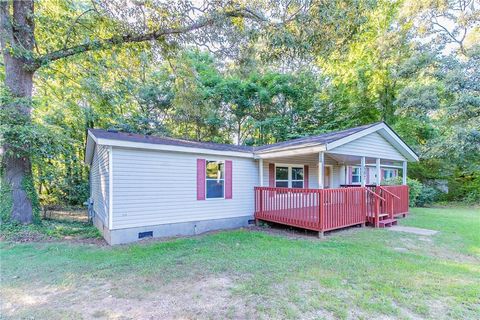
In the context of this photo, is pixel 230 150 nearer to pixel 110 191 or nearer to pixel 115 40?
pixel 110 191

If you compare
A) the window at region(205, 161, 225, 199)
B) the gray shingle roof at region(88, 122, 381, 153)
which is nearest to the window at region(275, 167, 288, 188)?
the gray shingle roof at region(88, 122, 381, 153)

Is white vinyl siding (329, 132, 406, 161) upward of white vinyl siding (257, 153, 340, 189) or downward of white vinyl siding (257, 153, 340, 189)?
upward

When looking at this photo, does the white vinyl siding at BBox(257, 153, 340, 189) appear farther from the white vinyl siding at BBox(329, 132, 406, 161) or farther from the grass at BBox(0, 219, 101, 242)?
the grass at BBox(0, 219, 101, 242)

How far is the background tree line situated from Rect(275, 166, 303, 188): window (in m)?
3.93

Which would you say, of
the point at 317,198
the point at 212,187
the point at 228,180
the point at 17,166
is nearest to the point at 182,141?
the point at 212,187

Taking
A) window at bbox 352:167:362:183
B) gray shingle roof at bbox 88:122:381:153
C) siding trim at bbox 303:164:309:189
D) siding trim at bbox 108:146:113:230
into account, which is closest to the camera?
siding trim at bbox 108:146:113:230

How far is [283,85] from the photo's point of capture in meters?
17.9

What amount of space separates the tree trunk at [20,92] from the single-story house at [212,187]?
6.54ft

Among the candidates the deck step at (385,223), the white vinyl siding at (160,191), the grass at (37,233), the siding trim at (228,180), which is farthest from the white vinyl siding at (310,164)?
the grass at (37,233)

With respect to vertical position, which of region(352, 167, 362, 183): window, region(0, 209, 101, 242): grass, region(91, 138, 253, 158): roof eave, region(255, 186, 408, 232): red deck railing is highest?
region(91, 138, 253, 158): roof eave

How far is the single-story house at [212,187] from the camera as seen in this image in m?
6.45

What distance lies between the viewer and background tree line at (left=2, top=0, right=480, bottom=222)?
22.9 feet

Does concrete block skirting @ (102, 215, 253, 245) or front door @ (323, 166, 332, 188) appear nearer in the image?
concrete block skirting @ (102, 215, 253, 245)

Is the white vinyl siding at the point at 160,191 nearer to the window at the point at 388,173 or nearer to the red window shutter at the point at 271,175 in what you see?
the red window shutter at the point at 271,175
